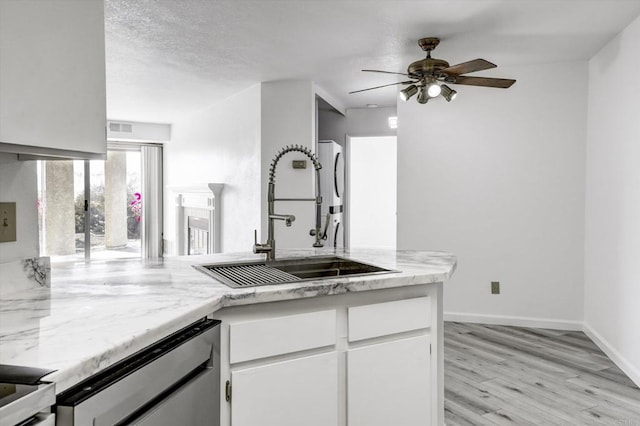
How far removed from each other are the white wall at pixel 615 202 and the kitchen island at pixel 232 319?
1871 millimetres

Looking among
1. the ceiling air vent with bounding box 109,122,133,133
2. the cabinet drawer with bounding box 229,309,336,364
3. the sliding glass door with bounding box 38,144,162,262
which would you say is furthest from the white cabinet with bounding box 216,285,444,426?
the ceiling air vent with bounding box 109,122,133,133

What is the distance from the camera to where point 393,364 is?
1866 mm

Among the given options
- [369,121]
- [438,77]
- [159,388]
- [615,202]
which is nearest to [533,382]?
[615,202]

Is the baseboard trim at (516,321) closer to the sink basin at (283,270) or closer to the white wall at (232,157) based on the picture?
the white wall at (232,157)

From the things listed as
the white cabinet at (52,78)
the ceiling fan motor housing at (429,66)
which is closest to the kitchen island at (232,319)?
the white cabinet at (52,78)

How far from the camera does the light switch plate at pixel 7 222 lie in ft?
5.00

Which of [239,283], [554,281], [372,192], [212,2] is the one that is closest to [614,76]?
[554,281]

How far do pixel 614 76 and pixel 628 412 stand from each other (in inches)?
94.8

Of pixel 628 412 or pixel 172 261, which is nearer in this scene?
pixel 172 261

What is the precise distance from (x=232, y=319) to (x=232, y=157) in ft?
14.3

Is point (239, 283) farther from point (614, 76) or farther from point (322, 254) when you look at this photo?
point (614, 76)

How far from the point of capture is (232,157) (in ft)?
18.7

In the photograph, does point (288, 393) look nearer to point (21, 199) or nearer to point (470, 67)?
point (21, 199)

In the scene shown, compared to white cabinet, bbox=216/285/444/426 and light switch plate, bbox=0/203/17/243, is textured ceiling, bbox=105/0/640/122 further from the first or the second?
white cabinet, bbox=216/285/444/426
